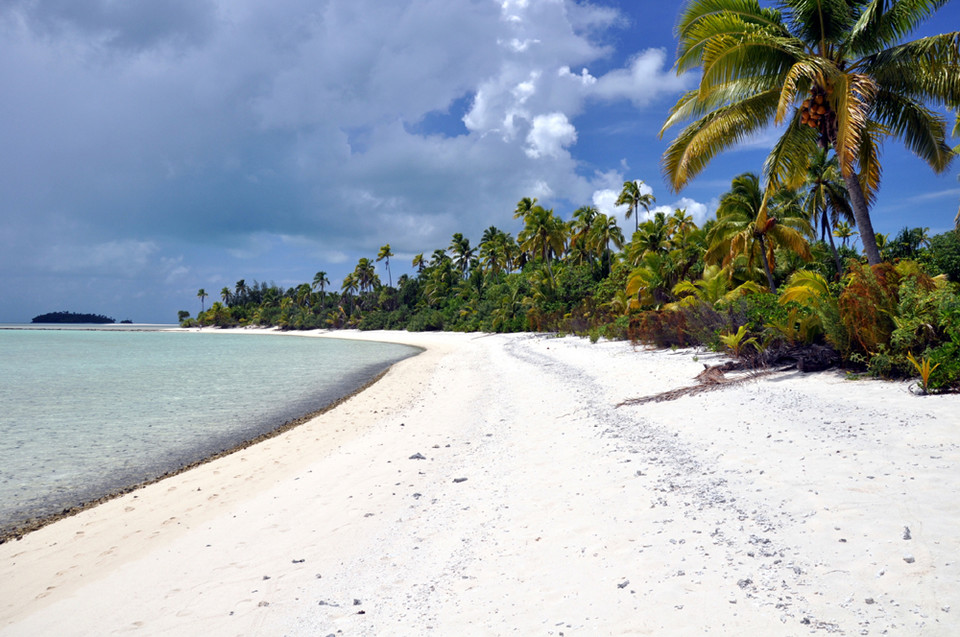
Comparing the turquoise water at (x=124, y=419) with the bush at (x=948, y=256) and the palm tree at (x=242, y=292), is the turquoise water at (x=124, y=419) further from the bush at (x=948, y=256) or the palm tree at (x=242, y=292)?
the palm tree at (x=242, y=292)

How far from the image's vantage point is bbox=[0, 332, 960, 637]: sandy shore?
2.89m

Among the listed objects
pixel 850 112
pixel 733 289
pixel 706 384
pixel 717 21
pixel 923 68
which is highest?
pixel 717 21

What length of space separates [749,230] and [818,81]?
36.1 ft

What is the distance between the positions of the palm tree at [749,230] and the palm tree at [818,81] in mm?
8374

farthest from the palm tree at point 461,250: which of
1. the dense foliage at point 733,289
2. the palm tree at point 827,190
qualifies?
the palm tree at point 827,190

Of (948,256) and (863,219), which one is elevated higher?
(948,256)

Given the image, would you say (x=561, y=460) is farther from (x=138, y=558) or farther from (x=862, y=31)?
(x=862, y=31)

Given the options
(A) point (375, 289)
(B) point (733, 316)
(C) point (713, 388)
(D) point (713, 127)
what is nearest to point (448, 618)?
(C) point (713, 388)

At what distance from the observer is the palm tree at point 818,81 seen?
32.7ft

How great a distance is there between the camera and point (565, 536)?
4.00 metres

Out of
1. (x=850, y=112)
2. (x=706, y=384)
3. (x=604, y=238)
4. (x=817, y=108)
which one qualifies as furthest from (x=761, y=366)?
(x=604, y=238)

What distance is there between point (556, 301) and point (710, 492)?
121ft

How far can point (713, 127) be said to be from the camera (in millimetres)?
11836

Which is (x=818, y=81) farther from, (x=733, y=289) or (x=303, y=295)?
(x=303, y=295)
